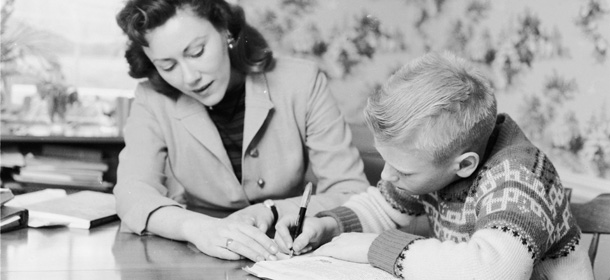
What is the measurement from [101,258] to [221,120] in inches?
24.9

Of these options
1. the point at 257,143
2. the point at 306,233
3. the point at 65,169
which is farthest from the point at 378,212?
the point at 65,169

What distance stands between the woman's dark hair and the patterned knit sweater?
577 mm

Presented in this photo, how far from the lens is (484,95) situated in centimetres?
111

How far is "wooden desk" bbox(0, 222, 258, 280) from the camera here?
1.07 m

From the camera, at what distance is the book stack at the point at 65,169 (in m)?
2.62

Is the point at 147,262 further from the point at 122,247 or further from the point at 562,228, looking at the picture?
the point at 562,228

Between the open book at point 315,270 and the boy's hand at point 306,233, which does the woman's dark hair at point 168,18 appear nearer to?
the boy's hand at point 306,233

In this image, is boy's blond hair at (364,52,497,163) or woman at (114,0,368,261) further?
woman at (114,0,368,261)

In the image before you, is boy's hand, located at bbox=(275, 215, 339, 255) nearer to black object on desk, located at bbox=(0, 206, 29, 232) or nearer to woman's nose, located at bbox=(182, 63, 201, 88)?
woman's nose, located at bbox=(182, 63, 201, 88)

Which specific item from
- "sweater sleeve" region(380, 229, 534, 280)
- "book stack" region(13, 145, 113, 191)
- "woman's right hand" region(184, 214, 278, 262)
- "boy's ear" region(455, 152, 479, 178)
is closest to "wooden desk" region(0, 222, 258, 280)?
"woman's right hand" region(184, 214, 278, 262)

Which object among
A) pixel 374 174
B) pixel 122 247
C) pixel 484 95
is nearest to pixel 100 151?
pixel 374 174

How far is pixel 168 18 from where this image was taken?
1512mm

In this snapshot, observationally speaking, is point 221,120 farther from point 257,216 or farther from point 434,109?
point 434,109

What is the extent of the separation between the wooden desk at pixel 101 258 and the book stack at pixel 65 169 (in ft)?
4.42
